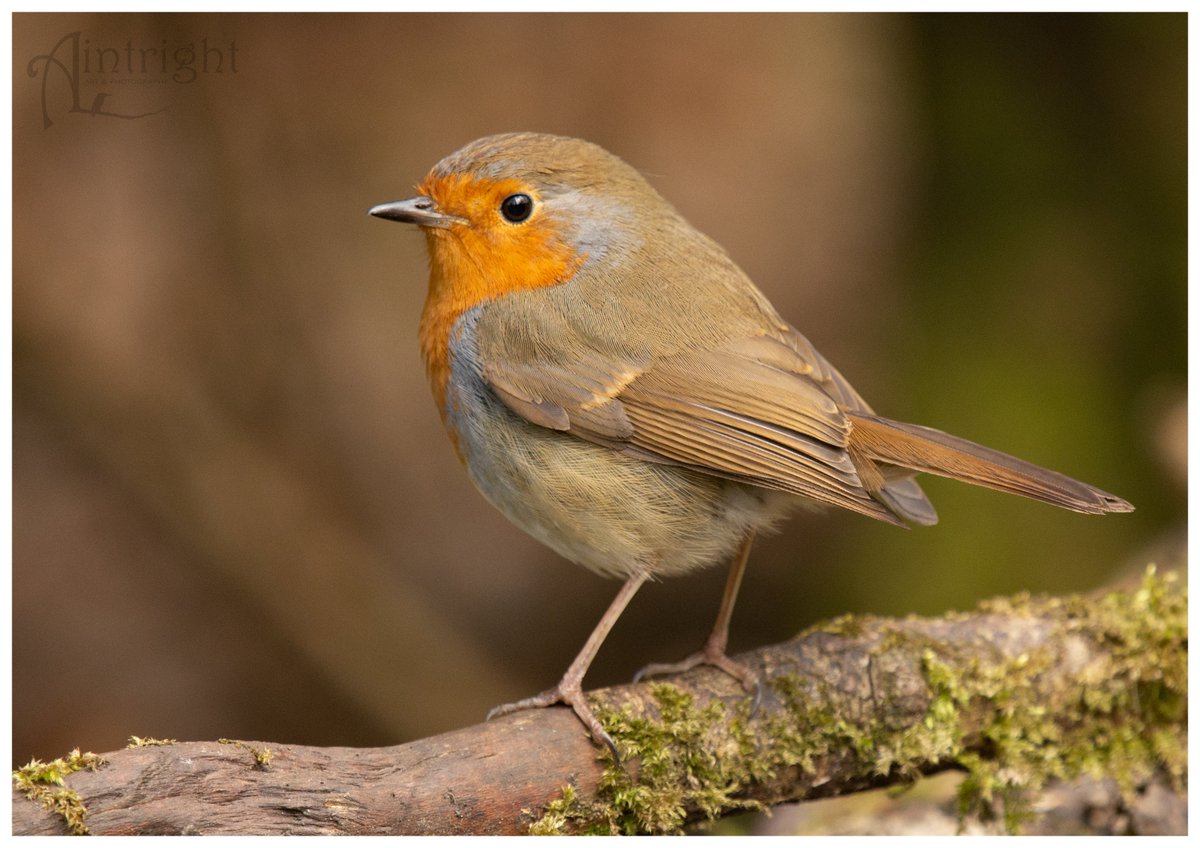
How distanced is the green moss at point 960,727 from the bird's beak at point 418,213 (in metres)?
1.30

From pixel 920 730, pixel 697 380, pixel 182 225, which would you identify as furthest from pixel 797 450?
pixel 182 225

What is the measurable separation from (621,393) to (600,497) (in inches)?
10.3

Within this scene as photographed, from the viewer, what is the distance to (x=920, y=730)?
9.77 feet

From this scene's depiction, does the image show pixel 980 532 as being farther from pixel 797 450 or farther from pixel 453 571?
pixel 797 450

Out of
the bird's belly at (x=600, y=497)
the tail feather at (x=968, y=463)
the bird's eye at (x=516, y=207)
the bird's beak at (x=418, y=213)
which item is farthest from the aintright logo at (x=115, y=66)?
the tail feather at (x=968, y=463)

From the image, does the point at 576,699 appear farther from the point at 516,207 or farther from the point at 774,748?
the point at 516,207

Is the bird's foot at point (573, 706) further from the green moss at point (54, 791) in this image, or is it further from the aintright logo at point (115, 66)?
the aintright logo at point (115, 66)

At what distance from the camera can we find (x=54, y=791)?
2.16 meters

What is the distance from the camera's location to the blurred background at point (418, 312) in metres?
4.45

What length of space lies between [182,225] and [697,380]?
8.46 feet

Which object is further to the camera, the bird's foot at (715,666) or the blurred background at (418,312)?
the blurred background at (418,312)

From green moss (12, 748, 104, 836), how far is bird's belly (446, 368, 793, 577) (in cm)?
116

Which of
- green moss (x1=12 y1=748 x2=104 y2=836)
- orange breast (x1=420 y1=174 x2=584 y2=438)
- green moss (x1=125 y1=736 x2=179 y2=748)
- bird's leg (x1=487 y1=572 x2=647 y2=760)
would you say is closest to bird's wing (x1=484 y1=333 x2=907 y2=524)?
orange breast (x1=420 y1=174 x2=584 y2=438)

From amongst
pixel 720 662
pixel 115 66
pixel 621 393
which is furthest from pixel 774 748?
pixel 115 66
